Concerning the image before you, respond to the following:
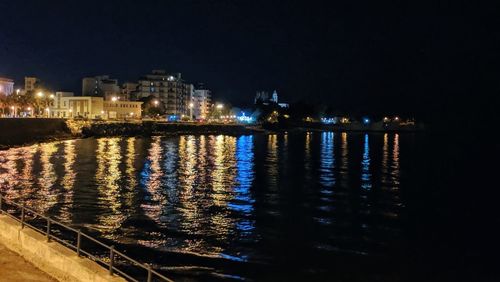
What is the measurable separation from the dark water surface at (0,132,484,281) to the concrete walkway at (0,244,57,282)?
705 cm

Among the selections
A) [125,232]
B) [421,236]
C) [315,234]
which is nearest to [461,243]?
[421,236]

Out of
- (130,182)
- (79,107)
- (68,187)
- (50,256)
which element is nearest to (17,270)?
(50,256)

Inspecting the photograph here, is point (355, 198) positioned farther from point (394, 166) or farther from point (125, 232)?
point (394, 166)

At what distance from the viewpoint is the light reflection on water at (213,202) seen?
2439cm

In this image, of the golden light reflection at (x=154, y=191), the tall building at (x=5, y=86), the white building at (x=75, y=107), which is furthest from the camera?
the white building at (x=75, y=107)

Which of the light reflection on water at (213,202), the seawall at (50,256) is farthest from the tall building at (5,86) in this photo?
the seawall at (50,256)

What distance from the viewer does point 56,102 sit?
184 metres

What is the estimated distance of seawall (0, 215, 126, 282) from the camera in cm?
1068

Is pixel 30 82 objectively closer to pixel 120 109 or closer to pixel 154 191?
pixel 120 109

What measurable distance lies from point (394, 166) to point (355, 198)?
36204 mm

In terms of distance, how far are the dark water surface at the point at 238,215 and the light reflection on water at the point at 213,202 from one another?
74 mm

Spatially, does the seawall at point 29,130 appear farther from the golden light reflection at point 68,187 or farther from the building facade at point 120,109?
the building facade at point 120,109

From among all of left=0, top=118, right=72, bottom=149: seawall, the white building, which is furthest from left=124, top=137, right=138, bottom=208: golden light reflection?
the white building

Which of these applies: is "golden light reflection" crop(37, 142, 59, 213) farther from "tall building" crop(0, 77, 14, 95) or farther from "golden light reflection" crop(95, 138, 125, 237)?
"tall building" crop(0, 77, 14, 95)
